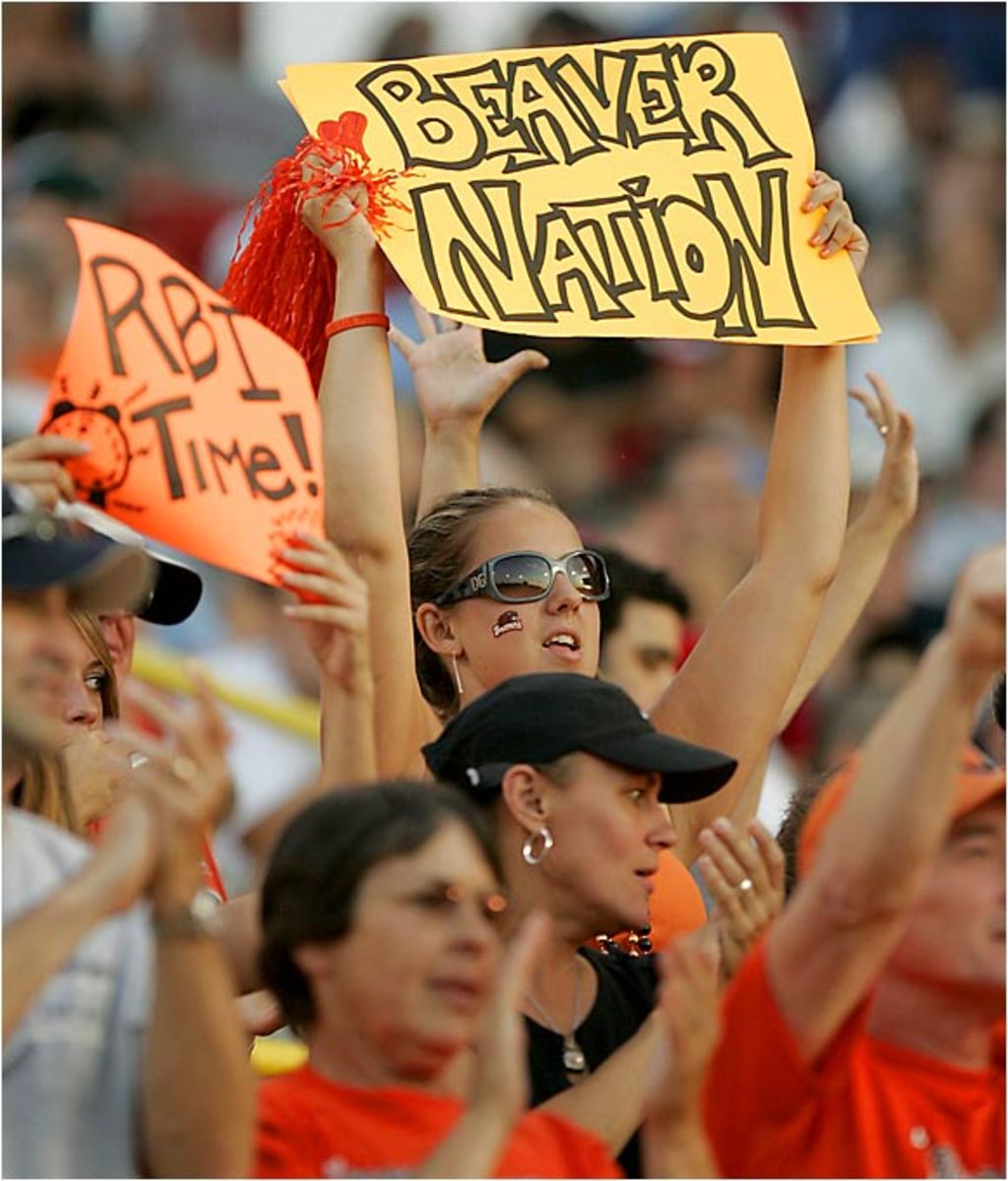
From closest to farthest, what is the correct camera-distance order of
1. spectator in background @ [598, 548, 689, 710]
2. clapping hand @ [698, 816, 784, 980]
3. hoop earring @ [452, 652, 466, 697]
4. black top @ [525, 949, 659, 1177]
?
1. clapping hand @ [698, 816, 784, 980]
2. black top @ [525, 949, 659, 1177]
3. hoop earring @ [452, 652, 466, 697]
4. spectator in background @ [598, 548, 689, 710]

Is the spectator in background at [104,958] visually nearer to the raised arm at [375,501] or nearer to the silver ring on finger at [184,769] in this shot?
the silver ring on finger at [184,769]

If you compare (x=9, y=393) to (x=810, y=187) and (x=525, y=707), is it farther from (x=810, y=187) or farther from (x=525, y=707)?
(x=525, y=707)

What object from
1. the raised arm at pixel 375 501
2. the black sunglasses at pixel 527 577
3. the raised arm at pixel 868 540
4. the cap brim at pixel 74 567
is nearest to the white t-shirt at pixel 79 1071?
the cap brim at pixel 74 567

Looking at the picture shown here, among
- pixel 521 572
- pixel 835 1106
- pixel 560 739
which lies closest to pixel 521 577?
pixel 521 572

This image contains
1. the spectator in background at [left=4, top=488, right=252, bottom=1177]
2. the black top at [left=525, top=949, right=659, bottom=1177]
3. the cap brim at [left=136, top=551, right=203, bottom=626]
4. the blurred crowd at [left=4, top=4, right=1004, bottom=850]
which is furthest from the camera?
the blurred crowd at [left=4, top=4, right=1004, bottom=850]

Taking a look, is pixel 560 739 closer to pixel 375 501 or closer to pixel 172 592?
pixel 375 501

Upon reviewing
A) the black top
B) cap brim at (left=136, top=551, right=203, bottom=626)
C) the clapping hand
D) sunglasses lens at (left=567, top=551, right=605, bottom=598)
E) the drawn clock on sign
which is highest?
the drawn clock on sign

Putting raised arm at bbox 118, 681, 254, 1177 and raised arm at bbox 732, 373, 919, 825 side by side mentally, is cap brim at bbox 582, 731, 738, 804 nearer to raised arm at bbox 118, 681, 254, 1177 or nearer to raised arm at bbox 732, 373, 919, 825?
→ raised arm at bbox 118, 681, 254, 1177

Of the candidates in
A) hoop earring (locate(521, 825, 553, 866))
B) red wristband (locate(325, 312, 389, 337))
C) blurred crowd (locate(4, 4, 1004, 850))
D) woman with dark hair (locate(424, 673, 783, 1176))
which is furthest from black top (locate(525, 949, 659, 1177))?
blurred crowd (locate(4, 4, 1004, 850))

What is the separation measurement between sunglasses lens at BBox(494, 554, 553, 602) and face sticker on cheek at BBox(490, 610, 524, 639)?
0.07 feet

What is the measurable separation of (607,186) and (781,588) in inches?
26.9

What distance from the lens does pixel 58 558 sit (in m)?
3.24

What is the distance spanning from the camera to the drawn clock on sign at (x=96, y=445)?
3.54m

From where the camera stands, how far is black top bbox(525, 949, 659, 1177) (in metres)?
3.59
